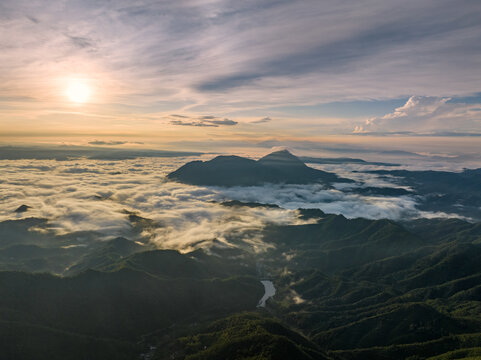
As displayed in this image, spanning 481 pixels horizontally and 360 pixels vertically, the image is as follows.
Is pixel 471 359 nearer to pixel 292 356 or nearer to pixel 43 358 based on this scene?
pixel 292 356

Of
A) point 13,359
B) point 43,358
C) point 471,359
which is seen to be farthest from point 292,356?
point 13,359

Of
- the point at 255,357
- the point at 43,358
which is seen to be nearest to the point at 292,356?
the point at 255,357

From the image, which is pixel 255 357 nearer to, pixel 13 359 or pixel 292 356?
pixel 292 356

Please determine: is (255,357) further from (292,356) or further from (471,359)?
(471,359)

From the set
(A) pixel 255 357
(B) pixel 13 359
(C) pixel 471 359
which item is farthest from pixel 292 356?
(B) pixel 13 359

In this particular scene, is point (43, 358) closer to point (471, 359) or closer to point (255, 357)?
point (255, 357)

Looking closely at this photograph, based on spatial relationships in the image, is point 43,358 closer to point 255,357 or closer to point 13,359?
Answer: point 13,359

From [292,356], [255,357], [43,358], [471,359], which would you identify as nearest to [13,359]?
[43,358]
